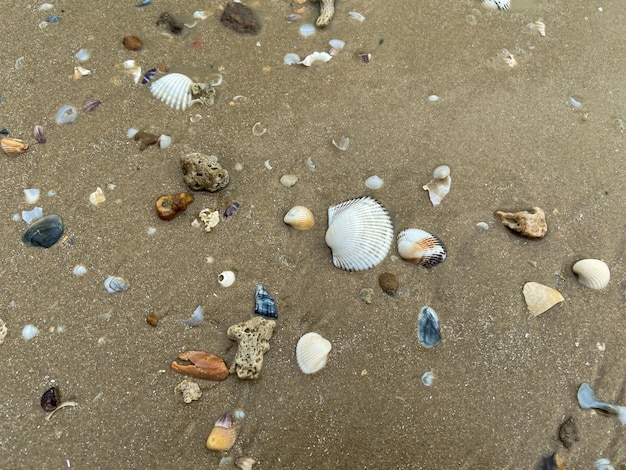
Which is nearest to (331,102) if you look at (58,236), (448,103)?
(448,103)

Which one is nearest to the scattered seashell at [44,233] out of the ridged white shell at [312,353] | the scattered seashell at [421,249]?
the ridged white shell at [312,353]

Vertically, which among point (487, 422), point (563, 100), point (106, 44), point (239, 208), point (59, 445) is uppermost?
point (563, 100)

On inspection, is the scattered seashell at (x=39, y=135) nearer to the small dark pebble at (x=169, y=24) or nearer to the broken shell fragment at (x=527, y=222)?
the small dark pebble at (x=169, y=24)

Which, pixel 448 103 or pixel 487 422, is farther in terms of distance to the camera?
pixel 448 103

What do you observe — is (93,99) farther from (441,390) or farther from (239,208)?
(441,390)

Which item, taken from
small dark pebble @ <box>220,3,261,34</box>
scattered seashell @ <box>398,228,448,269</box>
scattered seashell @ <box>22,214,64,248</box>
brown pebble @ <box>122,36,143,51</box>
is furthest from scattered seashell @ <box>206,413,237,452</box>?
small dark pebble @ <box>220,3,261,34</box>
